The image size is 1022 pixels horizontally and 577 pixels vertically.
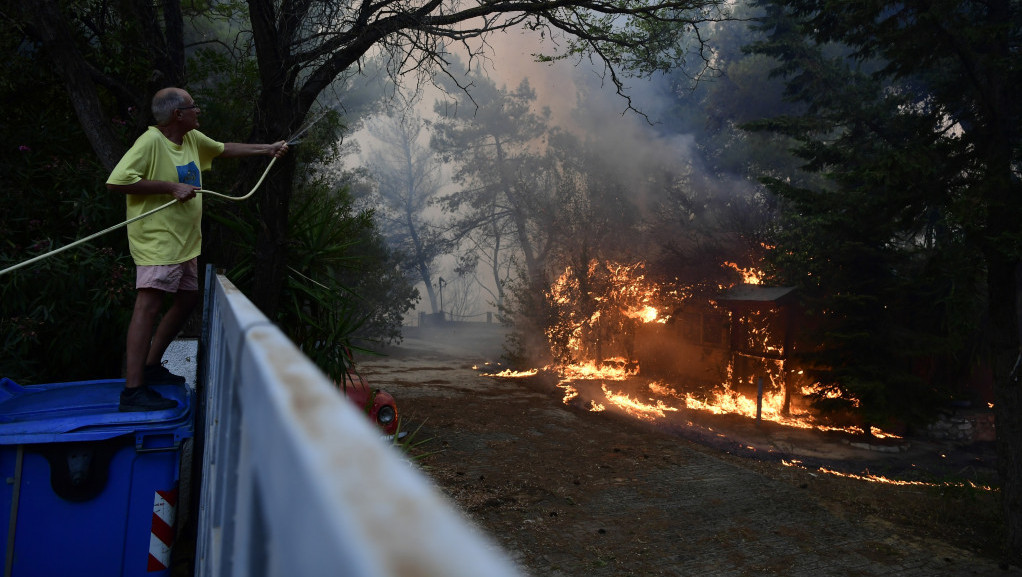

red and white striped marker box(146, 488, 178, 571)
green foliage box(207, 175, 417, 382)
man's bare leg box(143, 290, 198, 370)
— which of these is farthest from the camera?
green foliage box(207, 175, 417, 382)

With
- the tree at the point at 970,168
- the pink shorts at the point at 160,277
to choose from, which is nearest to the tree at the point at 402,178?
the tree at the point at 970,168

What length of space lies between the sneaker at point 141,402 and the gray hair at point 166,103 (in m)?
1.76

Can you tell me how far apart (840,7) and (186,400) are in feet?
32.1

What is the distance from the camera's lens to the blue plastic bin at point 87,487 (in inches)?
134

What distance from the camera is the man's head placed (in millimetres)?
4352

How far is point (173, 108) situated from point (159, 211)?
71cm

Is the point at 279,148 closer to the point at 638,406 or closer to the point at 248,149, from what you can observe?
the point at 248,149

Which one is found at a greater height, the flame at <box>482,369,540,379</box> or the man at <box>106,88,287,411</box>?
the man at <box>106,88,287,411</box>

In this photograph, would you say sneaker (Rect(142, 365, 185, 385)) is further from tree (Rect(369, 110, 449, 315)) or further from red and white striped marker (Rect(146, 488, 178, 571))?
tree (Rect(369, 110, 449, 315))

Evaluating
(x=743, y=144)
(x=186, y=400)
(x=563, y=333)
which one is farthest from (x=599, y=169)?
(x=186, y=400)

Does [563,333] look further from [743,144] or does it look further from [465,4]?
[465,4]

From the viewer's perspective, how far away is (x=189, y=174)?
4586 mm

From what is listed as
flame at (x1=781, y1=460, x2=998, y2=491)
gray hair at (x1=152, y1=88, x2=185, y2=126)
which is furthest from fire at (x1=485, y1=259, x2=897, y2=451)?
gray hair at (x1=152, y1=88, x2=185, y2=126)

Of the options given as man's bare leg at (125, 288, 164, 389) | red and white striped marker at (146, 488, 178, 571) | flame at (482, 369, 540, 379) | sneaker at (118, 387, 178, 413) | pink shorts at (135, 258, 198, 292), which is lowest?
flame at (482, 369, 540, 379)
